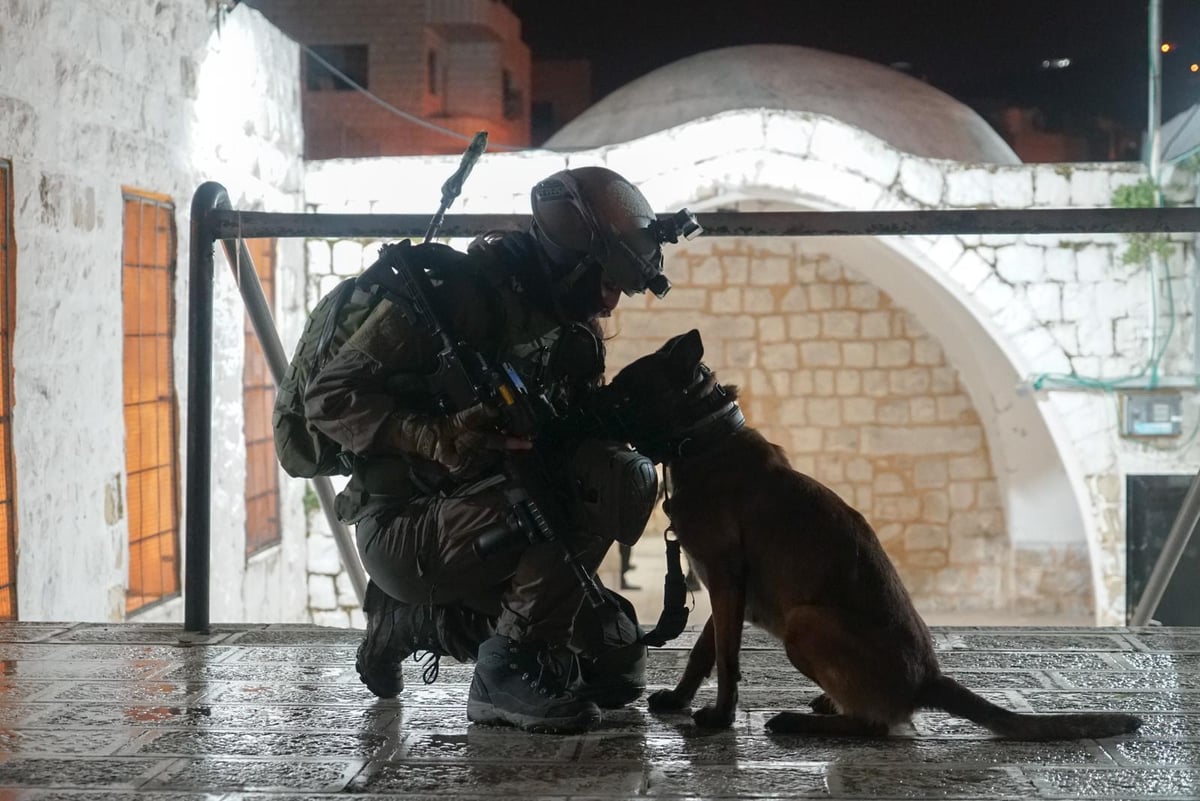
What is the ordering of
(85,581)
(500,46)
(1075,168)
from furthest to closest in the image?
(500,46) → (1075,168) → (85,581)

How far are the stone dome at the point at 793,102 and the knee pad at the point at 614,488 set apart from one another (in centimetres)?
721

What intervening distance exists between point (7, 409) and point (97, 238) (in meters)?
1.24

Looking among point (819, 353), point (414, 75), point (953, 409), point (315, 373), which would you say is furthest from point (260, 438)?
point (414, 75)

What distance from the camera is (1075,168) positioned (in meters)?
9.34

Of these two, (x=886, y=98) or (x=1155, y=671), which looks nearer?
(x=1155, y=671)

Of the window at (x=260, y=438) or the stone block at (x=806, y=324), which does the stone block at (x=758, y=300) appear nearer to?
the stone block at (x=806, y=324)

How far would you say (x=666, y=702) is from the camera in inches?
109

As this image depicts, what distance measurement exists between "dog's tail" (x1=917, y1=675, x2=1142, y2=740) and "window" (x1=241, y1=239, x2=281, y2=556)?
6.66 meters

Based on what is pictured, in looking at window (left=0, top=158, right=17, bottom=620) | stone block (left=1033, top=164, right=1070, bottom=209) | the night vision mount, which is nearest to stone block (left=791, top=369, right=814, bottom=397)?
stone block (left=1033, top=164, right=1070, bottom=209)

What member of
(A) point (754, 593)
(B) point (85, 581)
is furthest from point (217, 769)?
(B) point (85, 581)

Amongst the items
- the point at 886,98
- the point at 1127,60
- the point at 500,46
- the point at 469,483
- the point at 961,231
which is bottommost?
the point at 469,483

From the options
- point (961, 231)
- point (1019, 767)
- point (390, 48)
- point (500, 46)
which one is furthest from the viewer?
point (500, 46)

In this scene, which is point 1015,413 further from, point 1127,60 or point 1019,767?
point 1019,767

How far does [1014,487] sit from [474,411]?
379 inches
